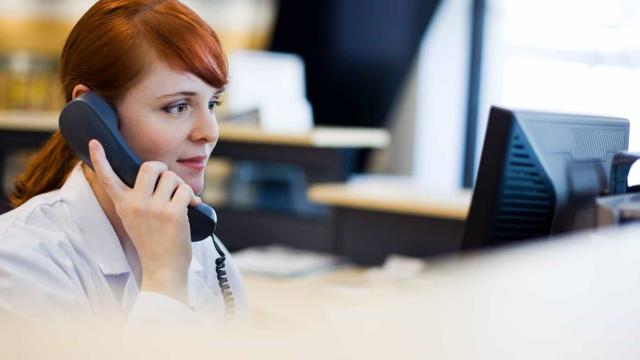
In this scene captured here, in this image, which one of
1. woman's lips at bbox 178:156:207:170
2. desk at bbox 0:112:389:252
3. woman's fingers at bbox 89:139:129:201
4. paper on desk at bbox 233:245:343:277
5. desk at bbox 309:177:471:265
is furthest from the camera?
desk at bbox 0:112:389:252

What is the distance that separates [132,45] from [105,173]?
0.17 meters

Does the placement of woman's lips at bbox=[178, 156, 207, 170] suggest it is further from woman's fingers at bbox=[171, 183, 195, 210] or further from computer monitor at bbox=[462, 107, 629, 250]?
computer monitor at bbox=[462, 107, 629, 250]

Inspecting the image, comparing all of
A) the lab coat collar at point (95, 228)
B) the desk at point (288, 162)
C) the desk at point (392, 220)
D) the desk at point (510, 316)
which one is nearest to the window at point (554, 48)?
the desk at point (288, 162)

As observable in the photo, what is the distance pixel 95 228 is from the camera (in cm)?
104

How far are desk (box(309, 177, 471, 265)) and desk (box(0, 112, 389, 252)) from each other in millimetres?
78

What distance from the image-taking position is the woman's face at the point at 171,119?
1052 mm

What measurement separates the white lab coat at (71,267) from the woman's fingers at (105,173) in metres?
0.05

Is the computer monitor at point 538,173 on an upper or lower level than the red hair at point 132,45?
lower

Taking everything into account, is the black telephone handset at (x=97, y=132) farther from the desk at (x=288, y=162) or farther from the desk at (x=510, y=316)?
the desk at (x=288, y=162)

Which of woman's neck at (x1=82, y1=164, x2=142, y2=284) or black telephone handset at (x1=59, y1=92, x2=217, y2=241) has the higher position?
black telephone handset at (x1=59, y1=92, x2=217, y2=241)

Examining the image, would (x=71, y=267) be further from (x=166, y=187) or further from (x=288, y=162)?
(x=288, y=162)

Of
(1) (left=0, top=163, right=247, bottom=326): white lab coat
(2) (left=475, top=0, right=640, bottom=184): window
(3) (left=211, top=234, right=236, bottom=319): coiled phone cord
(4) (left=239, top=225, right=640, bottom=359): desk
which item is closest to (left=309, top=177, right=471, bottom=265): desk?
(3) (left=211, top=234, right=236, bottom=319): coiled phone cord

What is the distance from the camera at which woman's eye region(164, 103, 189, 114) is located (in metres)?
1.06

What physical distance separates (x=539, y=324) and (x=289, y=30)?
5.23 meters
